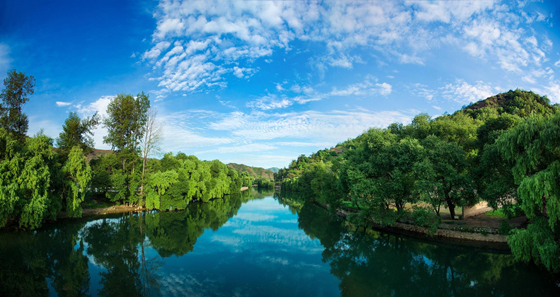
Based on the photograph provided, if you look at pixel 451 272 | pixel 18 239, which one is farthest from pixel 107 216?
pixel 451 272

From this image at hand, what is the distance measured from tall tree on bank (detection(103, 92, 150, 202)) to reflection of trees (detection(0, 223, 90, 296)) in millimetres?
13749

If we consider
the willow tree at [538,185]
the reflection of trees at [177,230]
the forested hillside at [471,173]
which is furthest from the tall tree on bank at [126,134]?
the willow tree at [538,185]

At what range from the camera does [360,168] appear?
2369 centimetres

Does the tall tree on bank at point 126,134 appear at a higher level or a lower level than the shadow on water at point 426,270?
higher

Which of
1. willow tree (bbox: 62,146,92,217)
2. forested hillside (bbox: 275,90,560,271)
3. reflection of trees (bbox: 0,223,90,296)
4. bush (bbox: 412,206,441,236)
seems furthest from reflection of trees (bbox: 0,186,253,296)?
bush (bbox: 412,206,441,236)

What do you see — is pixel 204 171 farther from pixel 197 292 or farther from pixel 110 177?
pixel 197 292

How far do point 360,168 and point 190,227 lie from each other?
18.3 m

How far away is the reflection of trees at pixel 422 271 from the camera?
12141 millimetres

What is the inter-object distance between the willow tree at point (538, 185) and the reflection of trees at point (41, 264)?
20.2m

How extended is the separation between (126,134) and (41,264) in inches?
996

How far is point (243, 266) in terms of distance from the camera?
49.1 feet

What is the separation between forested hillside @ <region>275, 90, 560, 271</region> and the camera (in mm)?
11336

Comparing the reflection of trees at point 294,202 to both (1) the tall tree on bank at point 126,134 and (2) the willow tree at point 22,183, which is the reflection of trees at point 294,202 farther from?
(2) the willow tree at point 22,183

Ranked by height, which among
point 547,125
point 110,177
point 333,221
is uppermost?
point 547,125
